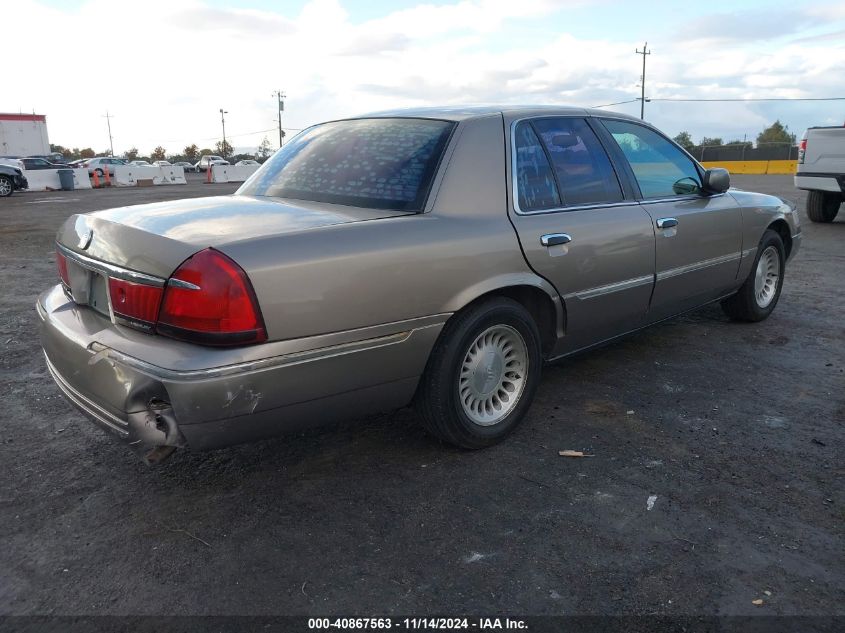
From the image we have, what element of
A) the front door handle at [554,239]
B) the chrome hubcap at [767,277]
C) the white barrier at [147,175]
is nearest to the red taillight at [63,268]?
the front door handle at [554,239]

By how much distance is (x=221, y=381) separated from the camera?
2.30 meters

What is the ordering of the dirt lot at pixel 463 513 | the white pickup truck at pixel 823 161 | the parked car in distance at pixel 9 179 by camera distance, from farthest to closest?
1. the parked car in distance at pixel 9 179
2. the white pickup truck at pixel 823 161
3. the dirt lot at pixel 463 513

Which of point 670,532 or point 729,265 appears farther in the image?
point 729,265

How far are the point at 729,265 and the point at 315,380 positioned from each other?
132 inches

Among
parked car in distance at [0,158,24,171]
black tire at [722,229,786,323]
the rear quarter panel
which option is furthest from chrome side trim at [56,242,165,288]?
parked car in distance at [0,158,24,171]

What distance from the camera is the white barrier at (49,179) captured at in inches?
1024

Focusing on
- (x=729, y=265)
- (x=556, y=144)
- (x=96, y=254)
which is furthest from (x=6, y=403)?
(x=729, y=265)

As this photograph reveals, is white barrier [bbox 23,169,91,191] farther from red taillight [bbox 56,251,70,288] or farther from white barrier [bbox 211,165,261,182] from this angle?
red taillight [bbox 56,251,70,288]

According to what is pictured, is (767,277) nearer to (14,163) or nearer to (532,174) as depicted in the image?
(532,174)

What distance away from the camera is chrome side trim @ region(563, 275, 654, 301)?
3.49 metres

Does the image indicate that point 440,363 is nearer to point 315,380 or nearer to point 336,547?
point 315,380

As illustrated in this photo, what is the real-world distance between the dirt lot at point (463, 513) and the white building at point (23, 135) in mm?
52503

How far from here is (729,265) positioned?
471 centimetres

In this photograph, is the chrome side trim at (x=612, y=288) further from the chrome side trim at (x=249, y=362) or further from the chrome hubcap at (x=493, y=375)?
the chrome side trim at (x=249, y=362)
